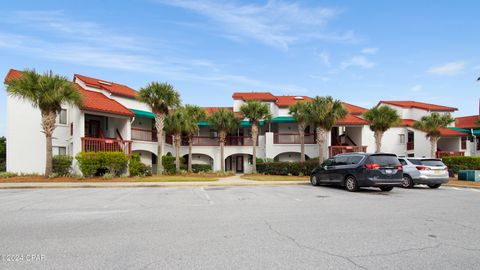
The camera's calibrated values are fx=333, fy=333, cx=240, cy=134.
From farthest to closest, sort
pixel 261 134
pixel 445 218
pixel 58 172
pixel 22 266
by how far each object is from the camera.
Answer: pixel 261 134
pixel 58 172
pixel 445 218
pixel 22 266

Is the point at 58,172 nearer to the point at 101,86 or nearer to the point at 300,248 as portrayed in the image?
the point at 101,86

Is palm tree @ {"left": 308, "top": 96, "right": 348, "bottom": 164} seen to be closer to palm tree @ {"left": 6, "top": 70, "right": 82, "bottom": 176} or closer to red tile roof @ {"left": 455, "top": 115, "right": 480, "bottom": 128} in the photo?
palm tree @ {"left": 6, "top": 70, "right": 82, "bottom": 176}

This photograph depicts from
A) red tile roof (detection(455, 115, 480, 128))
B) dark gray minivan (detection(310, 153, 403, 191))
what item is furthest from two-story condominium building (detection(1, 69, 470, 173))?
dark gray minivan (detection(310, 153, 403, 191))

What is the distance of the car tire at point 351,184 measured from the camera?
14527 millimetres

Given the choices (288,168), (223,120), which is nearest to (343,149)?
(288,168)

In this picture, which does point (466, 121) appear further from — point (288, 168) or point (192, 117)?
point (192, 117)

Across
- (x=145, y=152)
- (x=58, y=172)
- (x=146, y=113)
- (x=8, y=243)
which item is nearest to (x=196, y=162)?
(x=145, y=152)

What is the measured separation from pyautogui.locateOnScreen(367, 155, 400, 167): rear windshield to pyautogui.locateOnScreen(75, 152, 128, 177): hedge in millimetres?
15962

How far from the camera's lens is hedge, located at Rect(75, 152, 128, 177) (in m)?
21.3

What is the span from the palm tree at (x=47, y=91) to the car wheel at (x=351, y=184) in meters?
16.7

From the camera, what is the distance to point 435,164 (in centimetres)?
1667

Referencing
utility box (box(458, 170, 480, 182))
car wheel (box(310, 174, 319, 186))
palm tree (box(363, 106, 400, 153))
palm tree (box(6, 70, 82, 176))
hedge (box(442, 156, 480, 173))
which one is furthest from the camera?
palm tree (box(363, 106, 400, 153))

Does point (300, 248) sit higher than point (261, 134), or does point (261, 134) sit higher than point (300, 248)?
point (261, 134)

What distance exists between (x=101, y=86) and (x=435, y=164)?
86.7ft
